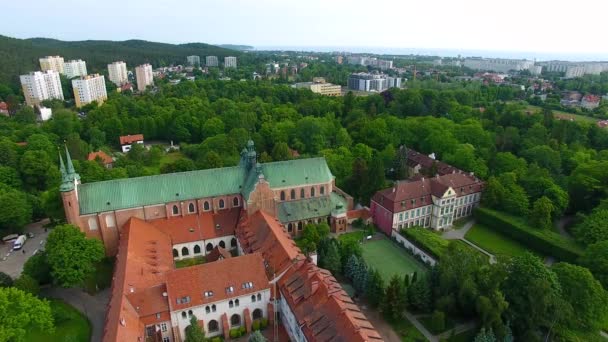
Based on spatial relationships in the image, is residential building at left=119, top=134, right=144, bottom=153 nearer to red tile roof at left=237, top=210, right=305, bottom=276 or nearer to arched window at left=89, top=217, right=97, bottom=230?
arched window at left=89, top=217, right=97, bottom=230

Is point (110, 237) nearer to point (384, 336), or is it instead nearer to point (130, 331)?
point (130, 331)

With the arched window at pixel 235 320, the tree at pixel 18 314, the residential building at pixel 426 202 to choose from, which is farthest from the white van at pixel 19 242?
the residential building at pixel 426 202

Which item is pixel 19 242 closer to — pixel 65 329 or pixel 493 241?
pixel 65 329

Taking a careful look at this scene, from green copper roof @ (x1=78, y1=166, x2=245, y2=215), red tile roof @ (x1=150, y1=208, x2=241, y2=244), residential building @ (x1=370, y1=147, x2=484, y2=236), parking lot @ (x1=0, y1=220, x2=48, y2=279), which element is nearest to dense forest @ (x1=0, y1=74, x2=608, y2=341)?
parking lot @ (x1=0, y1=220, x2=48, y2=279)

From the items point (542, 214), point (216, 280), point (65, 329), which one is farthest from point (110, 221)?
point (542, 214)

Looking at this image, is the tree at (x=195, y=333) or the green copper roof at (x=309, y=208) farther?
the green copper roof at (x=309, y=208)

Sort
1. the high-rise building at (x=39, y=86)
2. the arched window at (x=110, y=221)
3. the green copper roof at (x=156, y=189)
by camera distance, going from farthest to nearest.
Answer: the high-rise building at (x=39, y=86)
the arched window at (x=110, y=221)
the green copper roof at (x=156, y=189)

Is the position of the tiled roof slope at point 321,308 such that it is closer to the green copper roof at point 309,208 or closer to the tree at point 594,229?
the green copper roof at point 309,208
